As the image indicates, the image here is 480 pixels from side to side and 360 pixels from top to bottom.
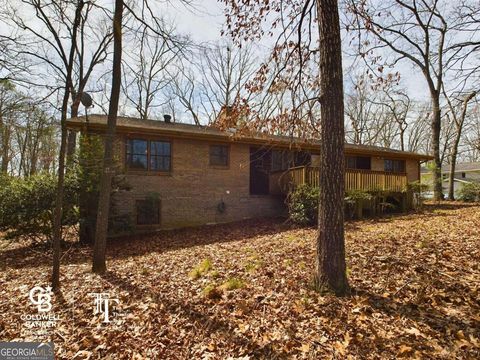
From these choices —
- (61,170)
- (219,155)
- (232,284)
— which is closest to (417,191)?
(219,155)

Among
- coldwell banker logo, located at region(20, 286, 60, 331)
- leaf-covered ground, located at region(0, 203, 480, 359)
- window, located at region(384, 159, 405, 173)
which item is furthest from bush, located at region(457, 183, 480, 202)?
coldwell banker logo, located at region(20, 286, 60, 331)

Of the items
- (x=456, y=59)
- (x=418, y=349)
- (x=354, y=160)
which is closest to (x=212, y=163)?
(x=354, y=160)

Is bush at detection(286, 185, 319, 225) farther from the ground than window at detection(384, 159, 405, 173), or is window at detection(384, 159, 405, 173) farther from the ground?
window at detection(384, 159, 405, 173)

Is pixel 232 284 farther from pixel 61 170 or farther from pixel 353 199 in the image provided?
pixel 353 199

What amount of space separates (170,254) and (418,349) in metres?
6.08

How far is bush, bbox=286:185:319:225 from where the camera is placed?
35.1 feet

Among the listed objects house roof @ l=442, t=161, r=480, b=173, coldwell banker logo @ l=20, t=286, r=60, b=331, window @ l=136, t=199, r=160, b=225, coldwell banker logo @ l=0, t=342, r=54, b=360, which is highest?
house roof @ l=442, t=161, r=480, b=173

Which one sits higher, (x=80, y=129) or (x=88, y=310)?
(x=80, y=129)

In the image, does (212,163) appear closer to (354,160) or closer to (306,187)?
(306,187)

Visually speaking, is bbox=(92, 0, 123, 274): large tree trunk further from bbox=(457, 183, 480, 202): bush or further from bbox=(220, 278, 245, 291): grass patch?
bbox=(457, 183, 480, 202): bush

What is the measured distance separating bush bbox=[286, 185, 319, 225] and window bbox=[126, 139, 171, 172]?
18.9ft

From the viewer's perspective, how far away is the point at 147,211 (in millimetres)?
11359

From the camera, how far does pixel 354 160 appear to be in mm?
16359

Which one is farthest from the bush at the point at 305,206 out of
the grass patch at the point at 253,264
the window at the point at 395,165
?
the window at the point at 395,165
